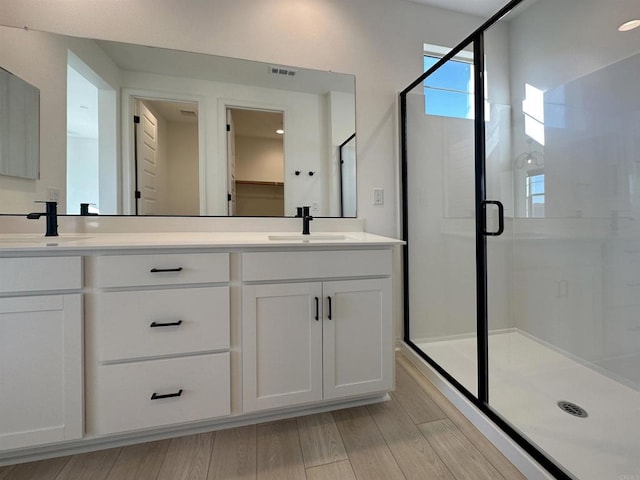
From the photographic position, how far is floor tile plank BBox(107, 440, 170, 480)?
1098mm

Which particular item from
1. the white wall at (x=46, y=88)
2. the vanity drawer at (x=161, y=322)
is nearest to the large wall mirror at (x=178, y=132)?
the white wall at (x=46, y=88)

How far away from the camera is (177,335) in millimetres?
1224

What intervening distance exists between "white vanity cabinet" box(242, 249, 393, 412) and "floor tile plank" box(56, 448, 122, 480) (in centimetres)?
55

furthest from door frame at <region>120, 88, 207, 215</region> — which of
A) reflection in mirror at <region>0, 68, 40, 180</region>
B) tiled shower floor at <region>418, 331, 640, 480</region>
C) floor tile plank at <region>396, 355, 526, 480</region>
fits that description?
tiled shower floor at <region>418, 331, 640, 480</region>

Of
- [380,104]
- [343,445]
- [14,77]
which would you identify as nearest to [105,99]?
[14,77]

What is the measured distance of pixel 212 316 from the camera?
1.26 meters

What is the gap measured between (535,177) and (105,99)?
9.00 ft

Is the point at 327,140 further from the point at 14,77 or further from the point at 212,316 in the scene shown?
the point at 14,77

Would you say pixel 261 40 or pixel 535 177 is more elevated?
pixel 261 40

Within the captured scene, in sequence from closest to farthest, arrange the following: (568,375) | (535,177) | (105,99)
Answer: (105,99), (568,375), (535,177)

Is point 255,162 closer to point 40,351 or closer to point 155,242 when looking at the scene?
point 155,242

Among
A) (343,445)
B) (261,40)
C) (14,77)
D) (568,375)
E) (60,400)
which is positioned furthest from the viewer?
(261,40)

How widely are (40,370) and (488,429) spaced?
1859 millimetres

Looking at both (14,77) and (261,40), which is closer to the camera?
(14,77)
